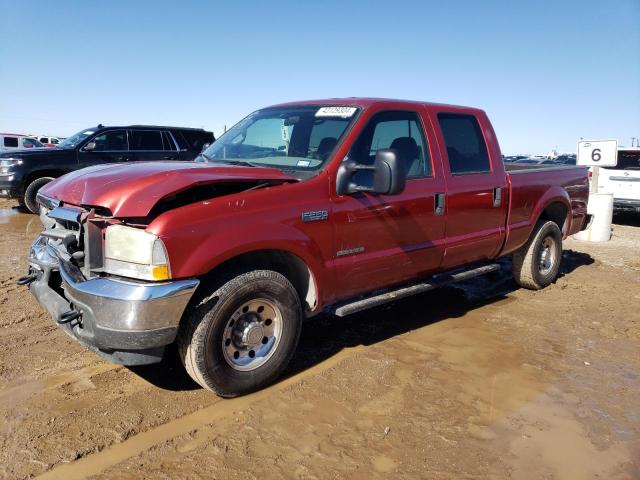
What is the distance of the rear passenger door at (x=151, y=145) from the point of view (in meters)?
11.2

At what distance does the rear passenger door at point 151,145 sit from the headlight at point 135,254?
8569 millimetres

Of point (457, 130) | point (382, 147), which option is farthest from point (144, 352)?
point (457, 130)

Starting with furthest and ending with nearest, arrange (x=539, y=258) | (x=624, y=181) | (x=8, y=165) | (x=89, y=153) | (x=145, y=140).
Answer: (x=624, y=181), (x=145, y=140), (x=89, y=153), (x=8, y=165), (x=539, y=258)

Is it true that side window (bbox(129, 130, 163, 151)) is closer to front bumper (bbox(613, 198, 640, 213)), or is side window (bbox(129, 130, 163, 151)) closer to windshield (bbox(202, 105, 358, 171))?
windshield (bbox(202, 105, 358, 171))

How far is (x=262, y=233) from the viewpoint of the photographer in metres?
3.28

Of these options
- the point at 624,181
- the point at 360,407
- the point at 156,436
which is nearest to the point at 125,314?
the point at 156,436

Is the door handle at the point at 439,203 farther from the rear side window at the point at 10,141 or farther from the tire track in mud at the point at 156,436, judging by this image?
the rear side window at the point at 10,141

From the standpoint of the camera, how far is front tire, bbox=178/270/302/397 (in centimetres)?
315

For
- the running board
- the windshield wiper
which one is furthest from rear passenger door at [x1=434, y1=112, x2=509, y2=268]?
the windshield wiper

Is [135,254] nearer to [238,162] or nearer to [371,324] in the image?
[238,162]

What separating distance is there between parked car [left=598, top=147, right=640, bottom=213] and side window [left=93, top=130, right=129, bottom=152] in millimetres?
10706

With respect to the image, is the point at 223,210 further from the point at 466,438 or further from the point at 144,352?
the point at 466,438

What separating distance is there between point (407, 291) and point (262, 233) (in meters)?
1.58

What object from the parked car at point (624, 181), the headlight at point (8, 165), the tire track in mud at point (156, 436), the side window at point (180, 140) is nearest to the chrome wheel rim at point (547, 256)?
the tire track in mud at point (156, 436)
